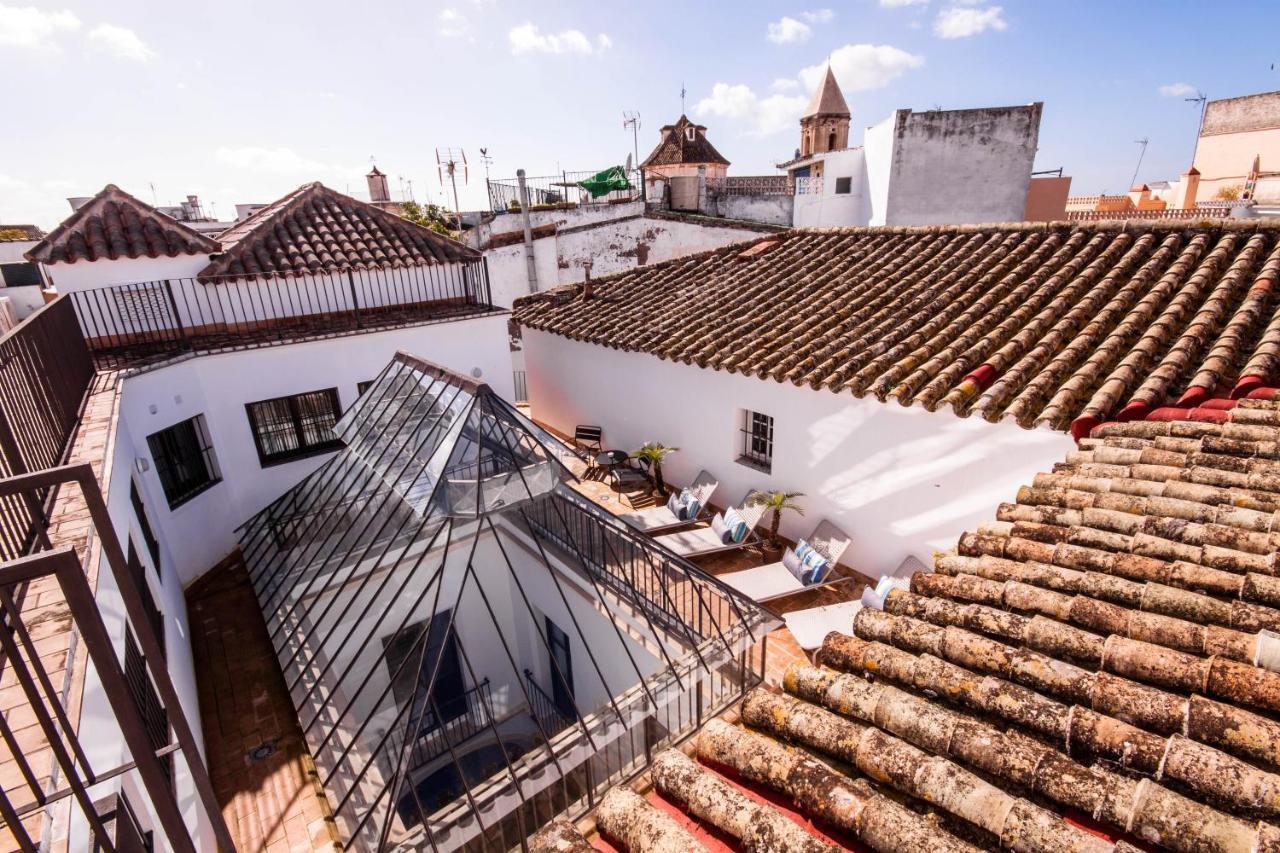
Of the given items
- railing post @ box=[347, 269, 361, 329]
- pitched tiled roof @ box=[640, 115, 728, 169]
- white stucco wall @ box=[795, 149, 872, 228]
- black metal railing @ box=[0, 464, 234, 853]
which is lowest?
black metal railing @ box=[0, 464, 234, 853]

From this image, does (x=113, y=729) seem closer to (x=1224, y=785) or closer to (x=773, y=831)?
(x=773, y=831)

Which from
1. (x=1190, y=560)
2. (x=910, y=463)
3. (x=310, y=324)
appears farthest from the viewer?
(x=310, y=324)

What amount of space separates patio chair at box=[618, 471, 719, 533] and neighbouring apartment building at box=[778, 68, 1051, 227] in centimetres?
1716

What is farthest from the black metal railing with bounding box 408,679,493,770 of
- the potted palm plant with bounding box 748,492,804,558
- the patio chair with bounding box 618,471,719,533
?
the potted palm plant with bounding box 748,492,804,558

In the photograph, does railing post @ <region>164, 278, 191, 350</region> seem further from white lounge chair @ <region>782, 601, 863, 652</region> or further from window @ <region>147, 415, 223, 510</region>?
white lounge chair @ <region>782, 601, 863, 652</region>

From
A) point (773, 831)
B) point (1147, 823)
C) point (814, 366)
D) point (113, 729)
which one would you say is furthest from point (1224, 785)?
point (814, 366)

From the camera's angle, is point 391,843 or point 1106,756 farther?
point 391,843

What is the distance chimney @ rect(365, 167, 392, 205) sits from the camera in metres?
26.6

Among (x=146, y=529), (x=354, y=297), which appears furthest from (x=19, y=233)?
(x=146, y=529)

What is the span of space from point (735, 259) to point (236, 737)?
13.3 m

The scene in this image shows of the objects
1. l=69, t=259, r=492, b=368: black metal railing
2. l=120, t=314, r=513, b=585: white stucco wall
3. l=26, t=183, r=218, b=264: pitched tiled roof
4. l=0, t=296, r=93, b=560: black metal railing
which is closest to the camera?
l=0, t=296, r=93, b=560: black metal railing

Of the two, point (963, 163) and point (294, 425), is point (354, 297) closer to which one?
point (294, 425)

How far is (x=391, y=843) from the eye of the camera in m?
5.70

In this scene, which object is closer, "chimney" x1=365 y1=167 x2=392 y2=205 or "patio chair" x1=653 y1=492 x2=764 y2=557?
"patio chair" x1=653 y1=492 x2=764 y2=557
